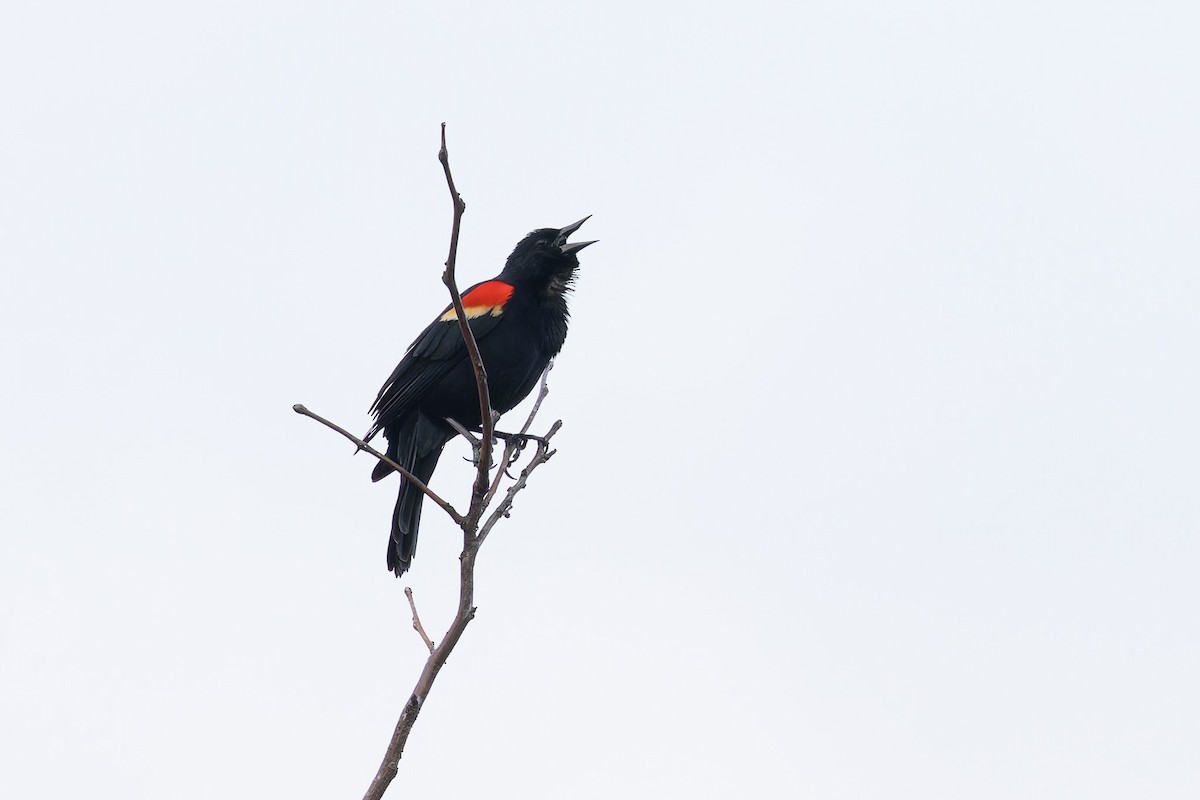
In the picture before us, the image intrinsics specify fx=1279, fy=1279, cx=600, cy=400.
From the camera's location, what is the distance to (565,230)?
8.12m

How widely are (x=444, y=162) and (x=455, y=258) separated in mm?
324

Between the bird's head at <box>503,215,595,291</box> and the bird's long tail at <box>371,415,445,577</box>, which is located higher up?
the bird's head at <box>503,215,595,291</box>

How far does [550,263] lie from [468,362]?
1.15 meters

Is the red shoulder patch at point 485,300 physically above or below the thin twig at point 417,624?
above

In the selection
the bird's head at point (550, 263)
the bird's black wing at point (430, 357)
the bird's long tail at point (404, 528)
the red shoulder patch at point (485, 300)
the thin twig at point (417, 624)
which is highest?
the bird's head at point (550, 263)

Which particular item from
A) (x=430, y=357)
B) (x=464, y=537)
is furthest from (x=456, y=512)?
(x=430, y=357)

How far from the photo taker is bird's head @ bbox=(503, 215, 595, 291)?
7.88 m

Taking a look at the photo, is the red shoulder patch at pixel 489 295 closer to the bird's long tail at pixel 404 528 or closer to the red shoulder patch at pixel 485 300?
the red shoulder patch at pixel 485 300

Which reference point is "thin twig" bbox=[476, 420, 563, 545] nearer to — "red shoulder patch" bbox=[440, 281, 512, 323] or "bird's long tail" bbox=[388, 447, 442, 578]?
"bird's long tail" bbox=[388, 447, 442, 578]

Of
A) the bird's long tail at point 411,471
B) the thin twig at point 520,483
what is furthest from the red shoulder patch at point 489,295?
the thin twig at point 520,483

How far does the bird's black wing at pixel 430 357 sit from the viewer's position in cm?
711

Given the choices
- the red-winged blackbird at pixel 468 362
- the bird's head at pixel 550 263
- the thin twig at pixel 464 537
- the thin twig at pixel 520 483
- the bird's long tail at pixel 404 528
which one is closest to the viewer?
the thin twig at pixel 464 537

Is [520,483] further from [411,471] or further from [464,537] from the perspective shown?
[411,471]

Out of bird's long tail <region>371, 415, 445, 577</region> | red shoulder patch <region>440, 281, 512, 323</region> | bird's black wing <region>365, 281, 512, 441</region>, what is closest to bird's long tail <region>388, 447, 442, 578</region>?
bird's long tail <region>371, 415, 445, 577</region>
